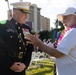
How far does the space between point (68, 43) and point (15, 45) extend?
0.84m

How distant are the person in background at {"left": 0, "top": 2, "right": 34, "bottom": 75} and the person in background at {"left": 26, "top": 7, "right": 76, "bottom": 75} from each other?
463mm

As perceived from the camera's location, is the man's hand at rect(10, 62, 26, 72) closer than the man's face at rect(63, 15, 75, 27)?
No

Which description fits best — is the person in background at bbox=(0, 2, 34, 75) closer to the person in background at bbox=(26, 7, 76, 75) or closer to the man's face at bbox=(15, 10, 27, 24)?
the man's face at bbox=(15, 10, 27, 24)

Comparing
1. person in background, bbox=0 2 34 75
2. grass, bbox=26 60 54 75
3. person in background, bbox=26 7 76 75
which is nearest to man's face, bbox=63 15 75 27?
person in background, bbox=26 7 76 75

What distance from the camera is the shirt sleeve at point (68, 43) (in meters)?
3.68

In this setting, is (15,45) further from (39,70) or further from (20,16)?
(39,70)

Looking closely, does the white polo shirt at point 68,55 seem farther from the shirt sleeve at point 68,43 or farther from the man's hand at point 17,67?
the man's hand at point 17,67

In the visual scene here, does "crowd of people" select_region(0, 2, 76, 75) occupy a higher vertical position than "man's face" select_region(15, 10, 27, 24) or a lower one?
lower

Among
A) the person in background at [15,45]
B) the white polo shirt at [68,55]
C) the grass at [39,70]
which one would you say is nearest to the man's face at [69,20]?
the white polo shirt at [68,55]

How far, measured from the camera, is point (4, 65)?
402cm

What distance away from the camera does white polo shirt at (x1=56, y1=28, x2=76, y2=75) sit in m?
3.69

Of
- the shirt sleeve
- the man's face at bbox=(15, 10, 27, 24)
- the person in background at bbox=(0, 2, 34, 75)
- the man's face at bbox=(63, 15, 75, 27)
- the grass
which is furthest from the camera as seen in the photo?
the grass

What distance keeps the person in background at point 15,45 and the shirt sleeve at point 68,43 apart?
0.61 meters

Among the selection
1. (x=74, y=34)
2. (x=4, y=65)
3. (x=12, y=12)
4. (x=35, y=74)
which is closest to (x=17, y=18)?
(x=12, y=12)
